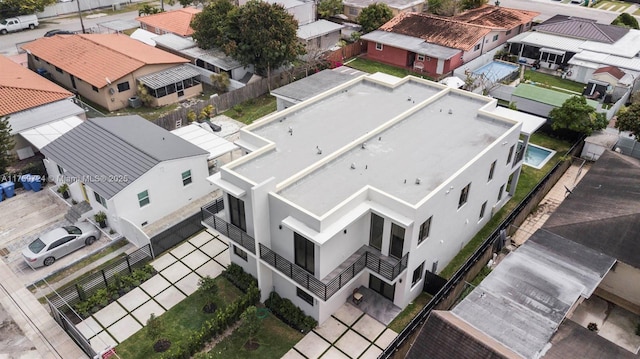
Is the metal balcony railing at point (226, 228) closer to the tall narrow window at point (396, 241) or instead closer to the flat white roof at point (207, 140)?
the tall narrow window at point (396, 241)

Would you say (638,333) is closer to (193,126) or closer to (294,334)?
(294,334)

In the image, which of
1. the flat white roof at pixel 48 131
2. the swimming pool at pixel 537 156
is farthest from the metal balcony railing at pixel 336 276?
the flat white roof at pixel 48 131

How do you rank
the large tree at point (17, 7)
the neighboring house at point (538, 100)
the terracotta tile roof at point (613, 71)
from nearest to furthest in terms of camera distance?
the neighboring house at point (538, 100), the terracotta tile roof at point (613, 71), the large tree at point (17, 7)

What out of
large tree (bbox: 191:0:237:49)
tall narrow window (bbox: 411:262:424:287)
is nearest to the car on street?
large tree (bbox: 191:0:237:49)

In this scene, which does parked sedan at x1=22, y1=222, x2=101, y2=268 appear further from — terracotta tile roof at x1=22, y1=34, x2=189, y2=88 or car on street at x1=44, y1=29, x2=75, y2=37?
car on street at x1=44, y1=29, x2=75, y2=37

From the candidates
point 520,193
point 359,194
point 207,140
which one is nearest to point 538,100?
point 520,193

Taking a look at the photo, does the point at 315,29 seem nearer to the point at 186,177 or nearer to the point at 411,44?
the point at 411,44
